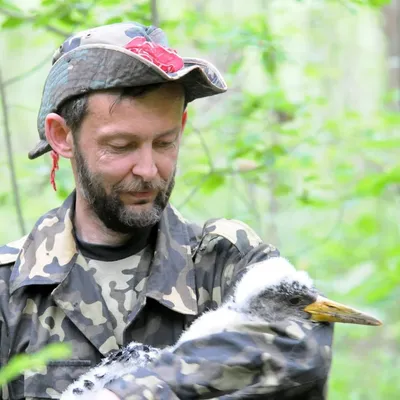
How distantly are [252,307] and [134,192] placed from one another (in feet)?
2.33

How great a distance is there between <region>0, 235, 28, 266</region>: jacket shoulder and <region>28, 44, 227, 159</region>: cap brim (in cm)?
56

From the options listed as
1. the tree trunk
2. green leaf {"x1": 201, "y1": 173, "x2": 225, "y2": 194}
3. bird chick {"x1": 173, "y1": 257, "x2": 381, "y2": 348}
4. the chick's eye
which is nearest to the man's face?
bird chick {"x1": 173, "y1": 257, "x2": 381, "y2": 348}

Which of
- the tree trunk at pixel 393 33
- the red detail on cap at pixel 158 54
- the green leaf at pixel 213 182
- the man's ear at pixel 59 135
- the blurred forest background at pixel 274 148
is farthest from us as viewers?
the tree trunk at pixel 393 33

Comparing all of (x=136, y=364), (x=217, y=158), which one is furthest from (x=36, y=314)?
(x=217, y=158)

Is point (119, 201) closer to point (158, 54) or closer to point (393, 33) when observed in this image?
point (158, 54)

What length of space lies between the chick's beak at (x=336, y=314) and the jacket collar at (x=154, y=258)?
0.54 meters

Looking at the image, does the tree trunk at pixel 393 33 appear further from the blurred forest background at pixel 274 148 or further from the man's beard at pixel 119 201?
the man's beard at pixel 119 201

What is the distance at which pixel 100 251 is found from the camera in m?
3.47

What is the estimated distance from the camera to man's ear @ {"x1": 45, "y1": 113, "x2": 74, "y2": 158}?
11.6 feet

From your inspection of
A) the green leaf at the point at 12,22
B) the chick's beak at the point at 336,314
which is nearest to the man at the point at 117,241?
the chick's beak at the point at 336,314

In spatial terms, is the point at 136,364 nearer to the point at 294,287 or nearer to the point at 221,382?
the point at 221,382

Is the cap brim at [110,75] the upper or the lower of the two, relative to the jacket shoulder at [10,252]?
upper

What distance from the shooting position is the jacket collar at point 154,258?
328cm

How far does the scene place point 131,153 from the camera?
3273mm
